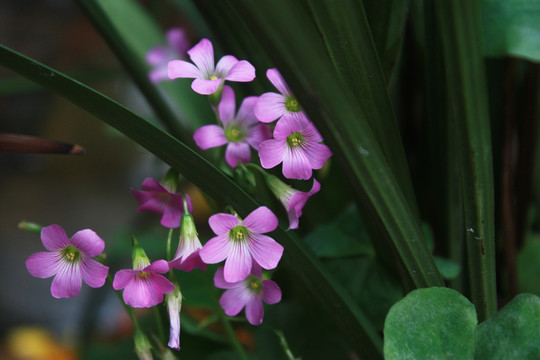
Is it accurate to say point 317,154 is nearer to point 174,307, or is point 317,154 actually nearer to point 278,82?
point 278,82

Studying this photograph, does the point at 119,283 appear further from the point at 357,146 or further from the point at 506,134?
the point at 506,134

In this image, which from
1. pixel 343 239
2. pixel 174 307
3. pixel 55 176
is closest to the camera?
pixel 174 307

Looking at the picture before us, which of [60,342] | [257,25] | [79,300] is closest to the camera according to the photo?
[257,25]

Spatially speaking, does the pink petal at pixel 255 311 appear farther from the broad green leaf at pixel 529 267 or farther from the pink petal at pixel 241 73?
the broad green leaf at pixel 529 267

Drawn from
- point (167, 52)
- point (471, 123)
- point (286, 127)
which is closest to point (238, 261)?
point (286, 127)

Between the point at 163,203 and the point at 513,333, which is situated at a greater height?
the point at 163,203

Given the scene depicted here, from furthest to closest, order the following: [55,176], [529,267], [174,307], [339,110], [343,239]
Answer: [55,176]
[529,267]
[343,239]
[174,307]
[339,110]

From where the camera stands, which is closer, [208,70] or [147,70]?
[208,70]

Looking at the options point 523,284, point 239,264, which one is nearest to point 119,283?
point 239,264
